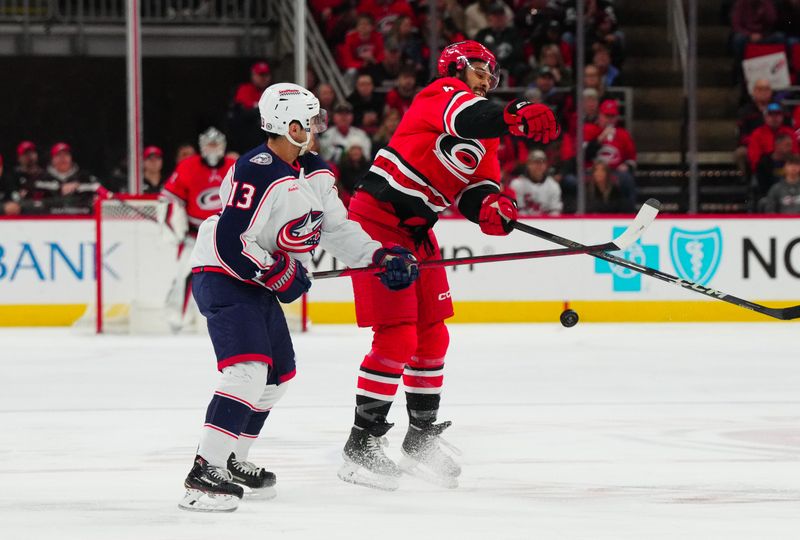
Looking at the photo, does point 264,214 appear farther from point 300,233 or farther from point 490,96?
point 490,96

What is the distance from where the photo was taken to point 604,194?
27.9 ft

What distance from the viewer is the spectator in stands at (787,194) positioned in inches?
328

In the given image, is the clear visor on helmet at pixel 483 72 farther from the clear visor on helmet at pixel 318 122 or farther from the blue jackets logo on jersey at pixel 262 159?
the blue jackets logo on jersey at pixel 262 159

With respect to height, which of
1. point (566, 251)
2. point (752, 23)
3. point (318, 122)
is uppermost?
point (752, 23)

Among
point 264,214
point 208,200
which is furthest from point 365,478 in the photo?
point 208,200

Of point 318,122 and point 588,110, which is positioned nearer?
Result: point 318,122

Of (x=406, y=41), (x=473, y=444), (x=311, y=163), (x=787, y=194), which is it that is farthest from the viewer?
(x=406, y=41)

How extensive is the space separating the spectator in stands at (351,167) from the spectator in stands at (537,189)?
0.93 metres

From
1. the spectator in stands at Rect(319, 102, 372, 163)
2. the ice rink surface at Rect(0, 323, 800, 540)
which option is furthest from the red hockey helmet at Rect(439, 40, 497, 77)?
the spectator in stands at Rect(319, 102, 372, 163)

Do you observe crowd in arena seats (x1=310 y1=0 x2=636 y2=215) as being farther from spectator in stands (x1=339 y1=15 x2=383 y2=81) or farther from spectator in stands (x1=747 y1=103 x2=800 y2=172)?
spectator in stands (x1=747 y1=103 x2=800 y2=172)

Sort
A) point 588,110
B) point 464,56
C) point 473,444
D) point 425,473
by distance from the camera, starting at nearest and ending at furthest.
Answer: point 425,473
point 464,56
point 473,444
point 588,110

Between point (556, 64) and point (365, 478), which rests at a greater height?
point (556, 64)

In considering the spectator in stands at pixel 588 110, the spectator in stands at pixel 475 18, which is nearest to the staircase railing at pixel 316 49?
the spectator in stands at pixel 475 18

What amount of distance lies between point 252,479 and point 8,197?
5.58 meters
